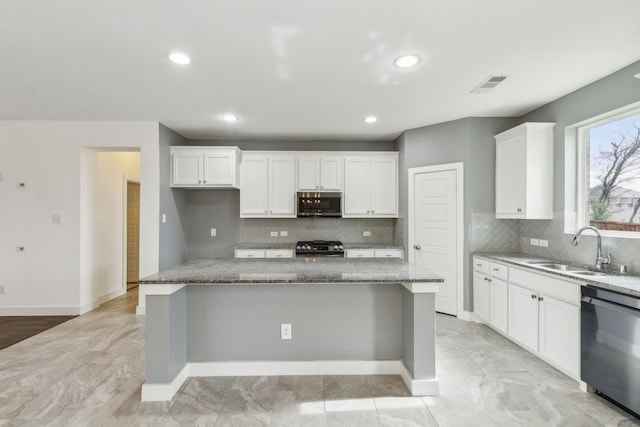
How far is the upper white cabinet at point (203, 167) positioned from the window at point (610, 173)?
4.21 m

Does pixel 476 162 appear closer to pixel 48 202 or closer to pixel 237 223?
pixel 237 223

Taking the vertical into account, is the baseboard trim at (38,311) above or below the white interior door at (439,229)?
below

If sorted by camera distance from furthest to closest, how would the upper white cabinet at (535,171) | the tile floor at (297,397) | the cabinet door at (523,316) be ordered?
the upper white cabinet at (535,171) → the cabinet door at (523,316) → the tile floor at (297,397)

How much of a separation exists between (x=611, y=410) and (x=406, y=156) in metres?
3.28

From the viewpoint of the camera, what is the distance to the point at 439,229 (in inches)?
156

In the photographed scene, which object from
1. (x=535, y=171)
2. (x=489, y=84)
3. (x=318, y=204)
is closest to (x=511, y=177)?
(x=535, y=171)

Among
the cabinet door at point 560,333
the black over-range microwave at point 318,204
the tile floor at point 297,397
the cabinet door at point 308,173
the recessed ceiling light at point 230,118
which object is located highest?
the recessed ceiling light at point 230,118

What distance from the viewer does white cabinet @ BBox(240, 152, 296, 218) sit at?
4.57 meters

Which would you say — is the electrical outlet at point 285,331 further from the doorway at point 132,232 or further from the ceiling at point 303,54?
the doorway at point 132,232

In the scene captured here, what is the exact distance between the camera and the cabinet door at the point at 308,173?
4566 mm

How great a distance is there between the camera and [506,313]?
3.04 meters

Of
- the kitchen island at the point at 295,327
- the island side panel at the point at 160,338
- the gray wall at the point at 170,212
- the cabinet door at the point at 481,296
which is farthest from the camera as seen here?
the gray wall at the point at 170,212

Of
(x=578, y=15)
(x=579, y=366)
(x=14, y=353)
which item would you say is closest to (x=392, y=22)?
(x=578, y=15)

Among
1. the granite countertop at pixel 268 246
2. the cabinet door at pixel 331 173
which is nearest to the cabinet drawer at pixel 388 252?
the cabinet door at pixel 331 173
